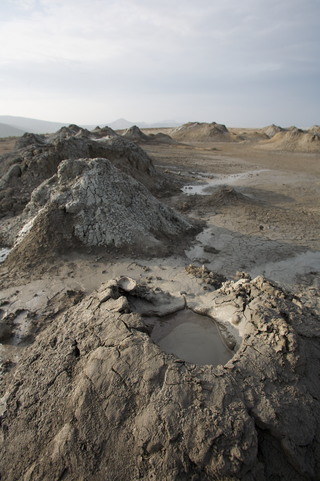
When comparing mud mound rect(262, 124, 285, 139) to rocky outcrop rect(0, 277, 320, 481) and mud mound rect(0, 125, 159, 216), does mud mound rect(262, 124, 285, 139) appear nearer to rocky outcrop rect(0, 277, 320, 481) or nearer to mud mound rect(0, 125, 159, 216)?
mud mound rect(0, 125, 159, 216)

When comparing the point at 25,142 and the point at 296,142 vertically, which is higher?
the point at 25,142

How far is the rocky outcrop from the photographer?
190 cm

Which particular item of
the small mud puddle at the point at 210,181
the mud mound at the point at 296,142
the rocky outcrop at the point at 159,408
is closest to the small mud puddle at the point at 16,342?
the rocky outcrop at the point at 159,408

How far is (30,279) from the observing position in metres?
4.96

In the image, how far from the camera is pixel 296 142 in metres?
26.2

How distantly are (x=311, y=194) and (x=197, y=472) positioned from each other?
12.7 meters

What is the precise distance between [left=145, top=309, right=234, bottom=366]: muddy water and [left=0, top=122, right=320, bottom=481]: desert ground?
0.13 ft

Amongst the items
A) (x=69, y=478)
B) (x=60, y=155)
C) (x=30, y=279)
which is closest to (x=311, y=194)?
(x=60, y=155)

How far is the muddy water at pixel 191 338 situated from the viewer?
286cm

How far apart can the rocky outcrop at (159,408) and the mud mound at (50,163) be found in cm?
714

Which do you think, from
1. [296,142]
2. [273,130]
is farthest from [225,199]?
[273,130]

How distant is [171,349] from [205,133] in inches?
1466

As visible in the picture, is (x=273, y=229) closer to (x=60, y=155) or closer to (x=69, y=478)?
(x=69, y=478)

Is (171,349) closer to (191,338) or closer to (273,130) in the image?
(191,338)
